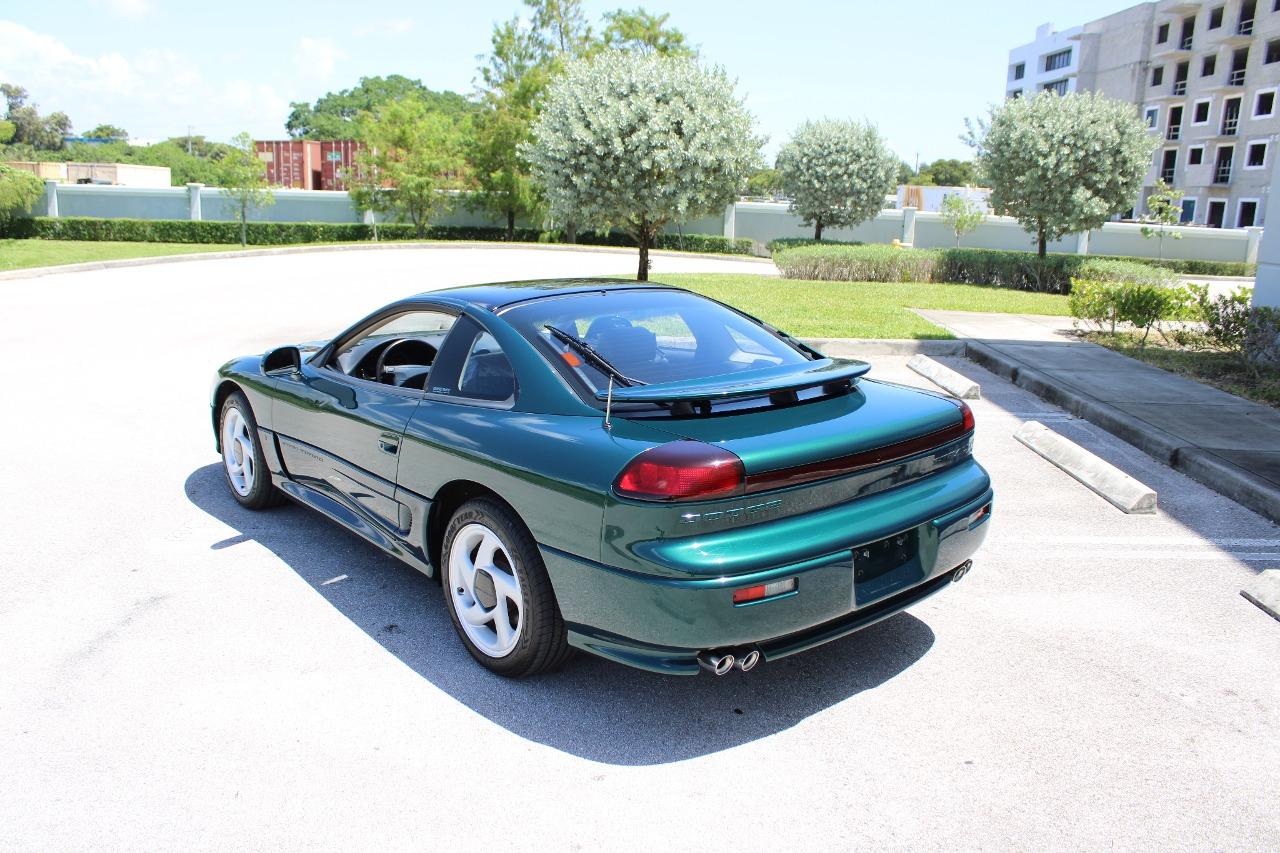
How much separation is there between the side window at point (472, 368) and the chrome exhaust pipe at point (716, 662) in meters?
1.29

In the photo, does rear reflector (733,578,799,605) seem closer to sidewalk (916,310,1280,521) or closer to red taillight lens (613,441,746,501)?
red taillight lens (613,441,746,501)

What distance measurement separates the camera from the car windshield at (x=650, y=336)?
3.81m

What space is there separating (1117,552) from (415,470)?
3.86 m

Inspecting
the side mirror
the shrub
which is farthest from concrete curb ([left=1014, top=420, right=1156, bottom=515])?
the shrub

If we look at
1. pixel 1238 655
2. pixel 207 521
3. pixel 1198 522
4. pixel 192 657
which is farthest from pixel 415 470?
pixel 1198 522

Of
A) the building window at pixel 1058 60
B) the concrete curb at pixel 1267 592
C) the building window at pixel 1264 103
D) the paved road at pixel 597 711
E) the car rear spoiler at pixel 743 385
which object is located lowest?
the paved road at pixel 597 711

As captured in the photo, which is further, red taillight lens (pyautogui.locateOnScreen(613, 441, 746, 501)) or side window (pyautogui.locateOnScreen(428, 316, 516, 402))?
side window (pyautogui.locateOnScreen(428, 316, 516, 402))

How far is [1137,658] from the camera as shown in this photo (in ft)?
13.2

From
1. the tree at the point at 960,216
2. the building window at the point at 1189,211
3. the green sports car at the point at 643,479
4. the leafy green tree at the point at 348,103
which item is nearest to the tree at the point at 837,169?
the tree at the point at 960,216

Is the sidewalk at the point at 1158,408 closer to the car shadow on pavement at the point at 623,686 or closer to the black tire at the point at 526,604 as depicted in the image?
the car shadow on pavement at the point at 623,686

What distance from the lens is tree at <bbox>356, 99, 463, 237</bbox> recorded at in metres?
40.0

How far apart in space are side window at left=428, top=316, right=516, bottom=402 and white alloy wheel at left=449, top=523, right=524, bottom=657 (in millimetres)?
561

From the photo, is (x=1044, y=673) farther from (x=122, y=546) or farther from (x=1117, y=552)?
(x=122, y=546)

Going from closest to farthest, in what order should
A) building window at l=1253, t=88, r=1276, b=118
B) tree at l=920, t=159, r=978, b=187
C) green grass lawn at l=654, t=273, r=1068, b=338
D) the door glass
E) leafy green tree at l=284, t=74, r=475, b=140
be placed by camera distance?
the door glass, green grass lawn at l=654, t=273, r=1068, b=338, building window at l=1253, t=88, r=1276, b=118, tree at l=920, t=159, r=978, b=187, leafy green tree at l=284, t=74, r=475, b=140
